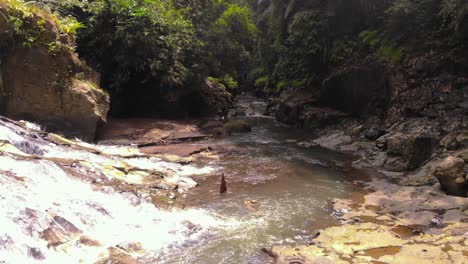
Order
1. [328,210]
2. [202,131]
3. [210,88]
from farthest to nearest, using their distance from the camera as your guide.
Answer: [210,88]
[202,131]
[328,210]

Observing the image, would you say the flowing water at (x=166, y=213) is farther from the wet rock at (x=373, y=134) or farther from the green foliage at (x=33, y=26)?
the green foliage at (x=33, y=26)

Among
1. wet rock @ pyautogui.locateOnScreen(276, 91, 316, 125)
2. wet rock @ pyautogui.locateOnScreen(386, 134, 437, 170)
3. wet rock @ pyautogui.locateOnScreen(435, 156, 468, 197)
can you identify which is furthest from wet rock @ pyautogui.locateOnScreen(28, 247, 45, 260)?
wet rock @ pyautogui.locateOnScreen(276, 91, 316, 125)

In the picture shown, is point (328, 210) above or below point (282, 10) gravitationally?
below

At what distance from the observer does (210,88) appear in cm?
2305

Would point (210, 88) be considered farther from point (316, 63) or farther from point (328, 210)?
point (328, 210)

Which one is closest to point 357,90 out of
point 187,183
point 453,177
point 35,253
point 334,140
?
point 334,140

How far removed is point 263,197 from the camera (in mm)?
9703

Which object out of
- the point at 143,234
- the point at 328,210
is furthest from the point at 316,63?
the point at 143,234

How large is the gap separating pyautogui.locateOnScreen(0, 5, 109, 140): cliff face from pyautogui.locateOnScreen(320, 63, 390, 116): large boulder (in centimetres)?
1117

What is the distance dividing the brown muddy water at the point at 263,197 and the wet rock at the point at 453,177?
2.11 meters

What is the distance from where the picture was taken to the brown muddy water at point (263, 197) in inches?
269

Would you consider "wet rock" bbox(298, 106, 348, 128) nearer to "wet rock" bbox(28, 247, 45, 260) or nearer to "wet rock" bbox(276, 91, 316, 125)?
"wet rock" bbox(276, 91, 316, 125)

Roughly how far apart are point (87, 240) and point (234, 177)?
18.3ft

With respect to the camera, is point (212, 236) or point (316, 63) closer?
point (212, 236)
